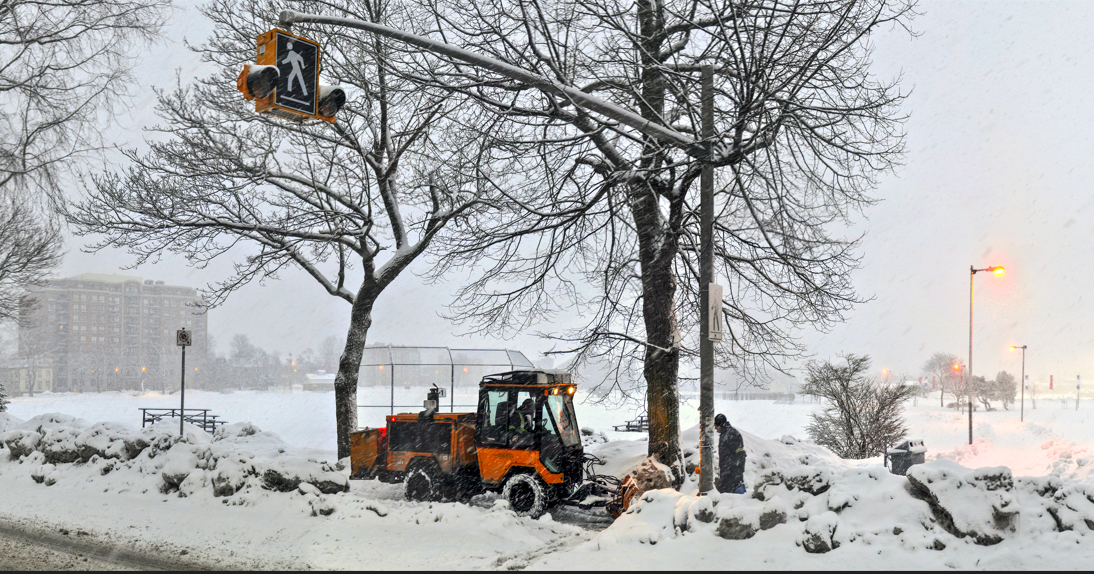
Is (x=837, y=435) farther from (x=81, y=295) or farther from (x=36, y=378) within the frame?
(x=36, y=378)

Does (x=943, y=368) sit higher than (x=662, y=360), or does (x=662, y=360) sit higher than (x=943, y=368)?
(x=662, y=360)

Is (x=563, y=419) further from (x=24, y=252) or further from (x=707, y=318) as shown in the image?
(x=24, y=252)

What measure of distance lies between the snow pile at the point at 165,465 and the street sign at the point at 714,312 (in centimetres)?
530

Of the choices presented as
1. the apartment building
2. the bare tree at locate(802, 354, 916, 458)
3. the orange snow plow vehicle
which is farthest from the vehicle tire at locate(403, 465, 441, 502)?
the apartment building

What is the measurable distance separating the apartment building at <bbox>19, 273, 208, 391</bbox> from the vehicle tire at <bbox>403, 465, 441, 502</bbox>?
85847mm

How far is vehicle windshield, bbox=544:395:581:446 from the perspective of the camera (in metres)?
10.3

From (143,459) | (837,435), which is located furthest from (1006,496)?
(837,435)

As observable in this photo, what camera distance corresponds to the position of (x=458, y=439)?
36.5ft

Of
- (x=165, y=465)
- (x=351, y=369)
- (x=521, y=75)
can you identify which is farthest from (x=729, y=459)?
(x=351, y=369)

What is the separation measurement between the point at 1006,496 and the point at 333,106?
709 centimetres

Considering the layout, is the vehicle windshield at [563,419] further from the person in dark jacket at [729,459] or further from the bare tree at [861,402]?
the bare tree at [861,402]

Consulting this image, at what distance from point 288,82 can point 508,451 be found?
639cm

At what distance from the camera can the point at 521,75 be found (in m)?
7.29

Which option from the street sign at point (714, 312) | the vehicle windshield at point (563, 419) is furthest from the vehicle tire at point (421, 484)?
the street sign at point (714, 312)
